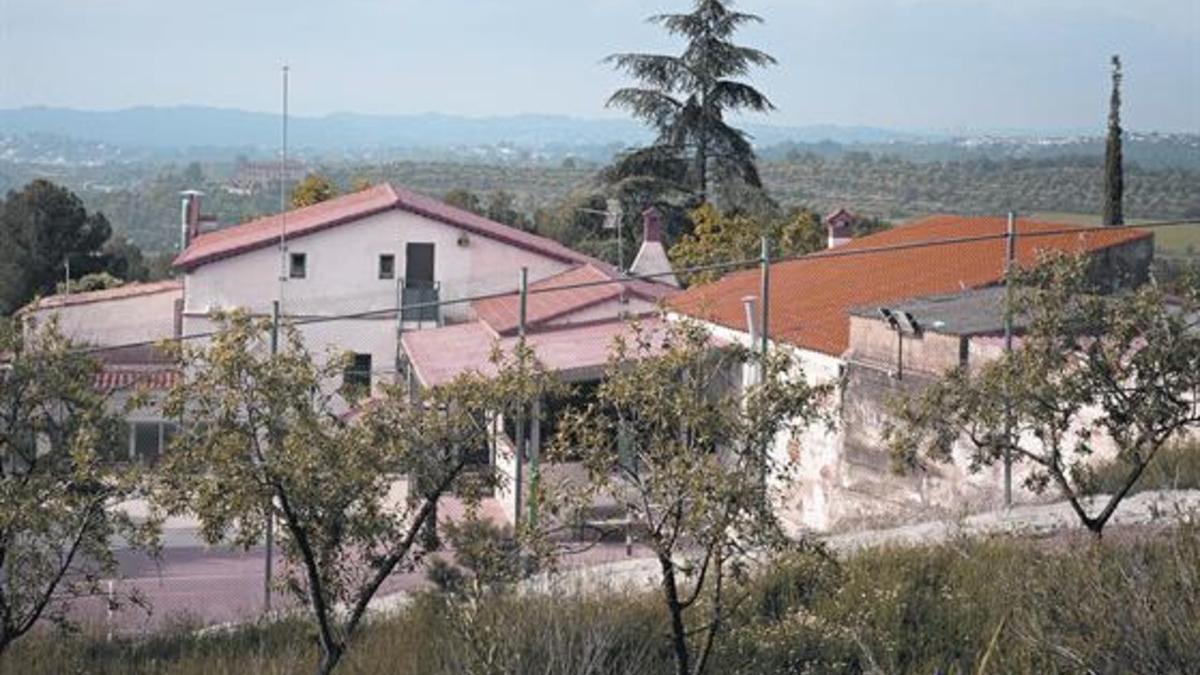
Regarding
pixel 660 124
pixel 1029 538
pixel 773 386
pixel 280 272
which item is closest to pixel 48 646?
pixel 773 386

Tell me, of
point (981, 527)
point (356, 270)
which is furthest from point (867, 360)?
point (356, 270)

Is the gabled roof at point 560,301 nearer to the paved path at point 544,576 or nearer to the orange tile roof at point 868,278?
the orange tile roof at point 868,278

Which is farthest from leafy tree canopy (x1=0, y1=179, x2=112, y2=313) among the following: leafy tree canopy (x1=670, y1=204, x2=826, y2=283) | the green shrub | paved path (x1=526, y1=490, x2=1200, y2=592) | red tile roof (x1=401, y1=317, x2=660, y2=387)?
the green shrub

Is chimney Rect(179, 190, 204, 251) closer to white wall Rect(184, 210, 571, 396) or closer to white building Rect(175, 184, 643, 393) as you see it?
white building Rect(175, 184, 643, 393)

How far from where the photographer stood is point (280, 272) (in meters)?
29.7

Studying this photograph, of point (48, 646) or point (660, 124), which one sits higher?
point (660, 124)

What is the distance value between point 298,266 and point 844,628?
887 inches

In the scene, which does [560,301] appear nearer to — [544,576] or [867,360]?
[867,360]

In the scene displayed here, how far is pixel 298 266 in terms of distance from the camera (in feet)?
97.6

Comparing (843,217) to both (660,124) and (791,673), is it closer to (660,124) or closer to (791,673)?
(660,124)

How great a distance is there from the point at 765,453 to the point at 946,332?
616cm

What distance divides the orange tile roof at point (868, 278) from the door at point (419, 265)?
8.50 meters

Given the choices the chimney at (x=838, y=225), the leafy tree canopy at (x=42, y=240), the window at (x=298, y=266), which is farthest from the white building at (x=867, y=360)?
the leafy tree canopy at (x=42, y=240)

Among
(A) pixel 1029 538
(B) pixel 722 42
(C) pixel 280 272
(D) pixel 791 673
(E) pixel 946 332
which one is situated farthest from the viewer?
(B) pixel 722 42
